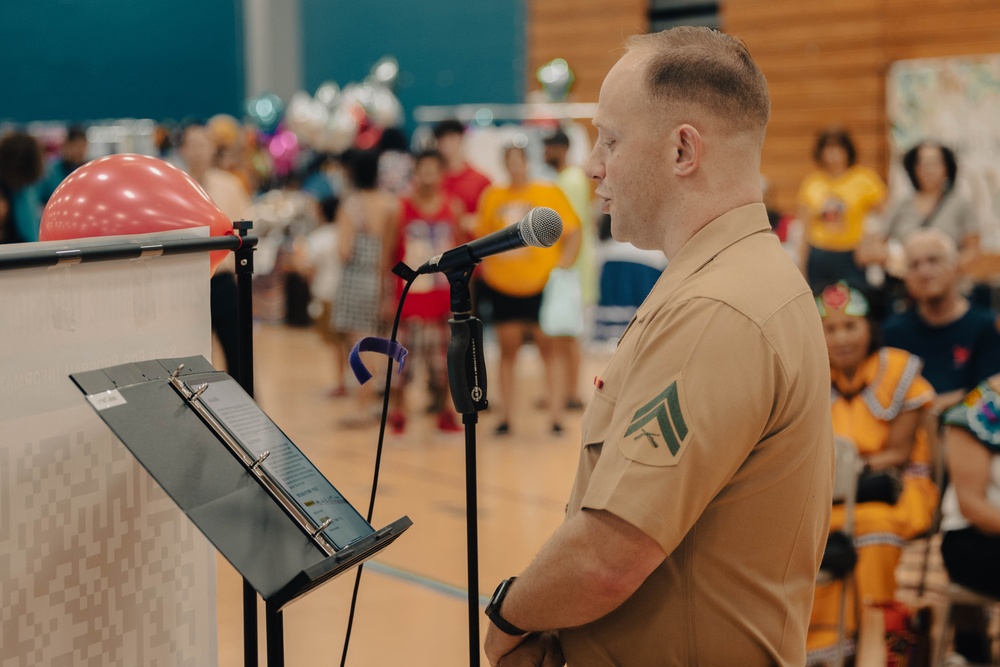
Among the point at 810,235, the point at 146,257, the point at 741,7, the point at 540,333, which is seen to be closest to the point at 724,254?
the point at 146,257

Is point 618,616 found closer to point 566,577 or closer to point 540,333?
point 566,577

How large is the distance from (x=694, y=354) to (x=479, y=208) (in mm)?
5521

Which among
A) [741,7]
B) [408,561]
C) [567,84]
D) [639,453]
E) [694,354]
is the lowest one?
[408,561]

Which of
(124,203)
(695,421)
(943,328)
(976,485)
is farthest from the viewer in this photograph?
(943,328)

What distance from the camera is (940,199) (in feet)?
21.1

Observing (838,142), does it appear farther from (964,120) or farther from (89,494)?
(89,494)

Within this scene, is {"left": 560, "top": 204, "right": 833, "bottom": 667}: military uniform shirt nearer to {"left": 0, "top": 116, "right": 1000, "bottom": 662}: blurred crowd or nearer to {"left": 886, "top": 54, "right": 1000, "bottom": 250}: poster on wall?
{"left": 0, "top": 116, "right": 1000, "bottom": 662}: blurred crowd

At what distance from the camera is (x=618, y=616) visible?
1.52 m

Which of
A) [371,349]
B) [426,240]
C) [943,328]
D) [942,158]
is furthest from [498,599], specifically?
[942,158]

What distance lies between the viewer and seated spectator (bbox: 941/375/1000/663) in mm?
3176

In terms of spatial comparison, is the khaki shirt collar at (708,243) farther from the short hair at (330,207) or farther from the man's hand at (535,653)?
the short hair at (330,207)

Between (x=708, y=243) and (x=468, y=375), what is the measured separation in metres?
0.50

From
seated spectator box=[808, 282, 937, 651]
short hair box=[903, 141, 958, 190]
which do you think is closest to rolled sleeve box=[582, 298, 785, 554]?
seated spectator box=[808, 282, 937, 651]

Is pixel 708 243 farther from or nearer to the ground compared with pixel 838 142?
nearer to the ground
